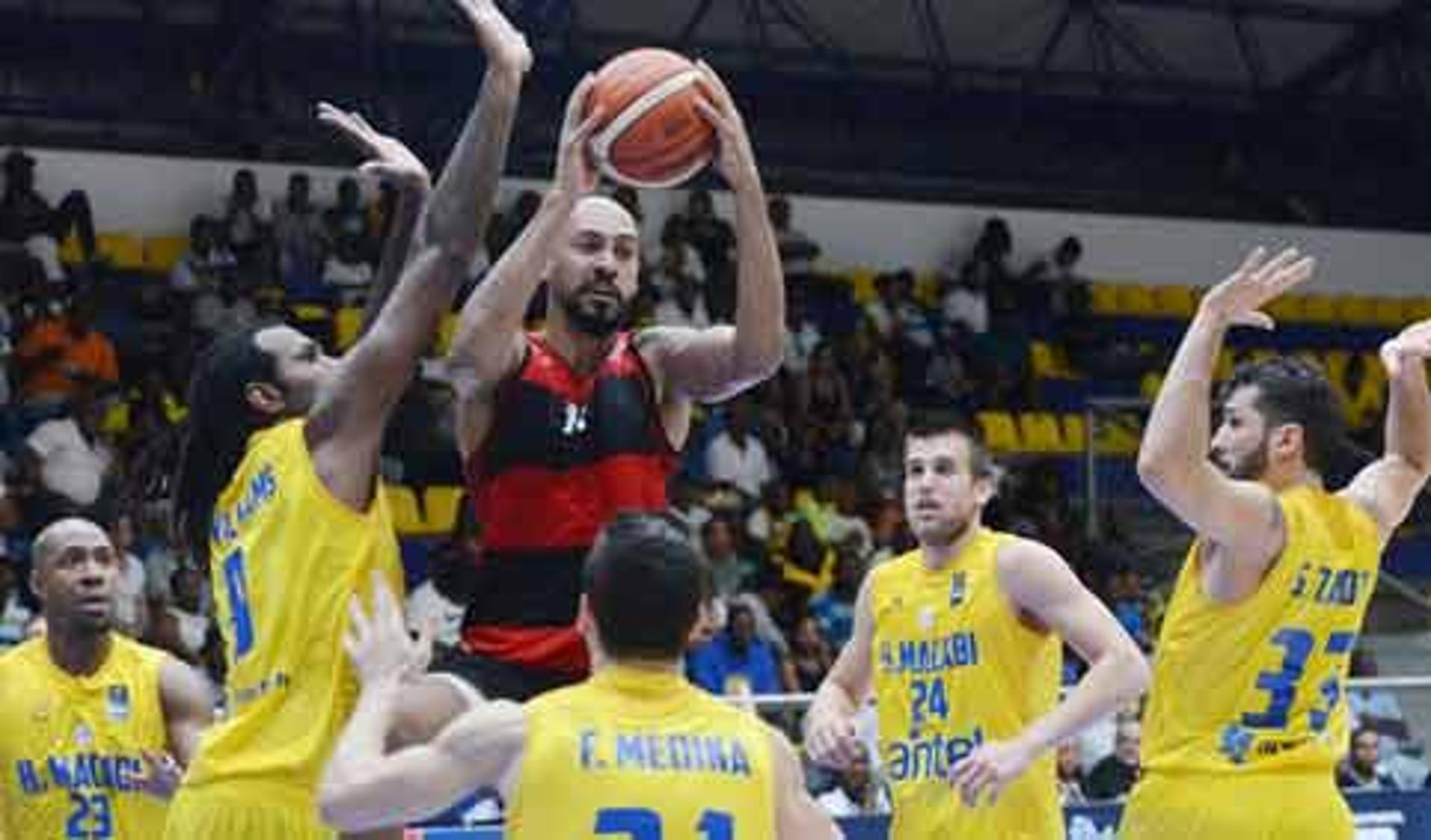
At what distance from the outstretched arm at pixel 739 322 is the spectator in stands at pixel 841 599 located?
8.54 m

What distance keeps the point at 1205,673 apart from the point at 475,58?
1412 cm

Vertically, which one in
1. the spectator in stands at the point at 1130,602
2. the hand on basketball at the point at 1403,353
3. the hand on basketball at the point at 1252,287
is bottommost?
the spectator in stands at the point at 1130,602

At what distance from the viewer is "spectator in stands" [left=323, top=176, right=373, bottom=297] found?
1722 centimetres

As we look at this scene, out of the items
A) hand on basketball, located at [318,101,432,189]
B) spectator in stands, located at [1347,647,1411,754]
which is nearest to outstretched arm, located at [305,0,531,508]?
hand on basketball, located at [318,101,432,189]

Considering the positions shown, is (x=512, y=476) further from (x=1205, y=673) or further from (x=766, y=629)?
(x=766, y=629)

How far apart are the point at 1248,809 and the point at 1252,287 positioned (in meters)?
1.39

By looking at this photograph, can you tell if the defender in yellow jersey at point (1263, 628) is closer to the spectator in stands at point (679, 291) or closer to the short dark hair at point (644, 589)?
the short dark hair at point (644, 589)

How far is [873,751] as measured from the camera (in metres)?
Result: 11.6

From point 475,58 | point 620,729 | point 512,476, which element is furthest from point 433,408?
point 620,729

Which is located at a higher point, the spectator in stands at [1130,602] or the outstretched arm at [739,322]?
the outstretched arm at [739,322]

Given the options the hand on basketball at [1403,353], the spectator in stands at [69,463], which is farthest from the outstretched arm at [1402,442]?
the spectator in stands at [69,463]

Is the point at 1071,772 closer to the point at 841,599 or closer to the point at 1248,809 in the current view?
the point at 841,599

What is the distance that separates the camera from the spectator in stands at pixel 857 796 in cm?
1122

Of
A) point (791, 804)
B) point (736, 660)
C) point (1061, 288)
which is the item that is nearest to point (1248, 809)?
point (791, 804)
